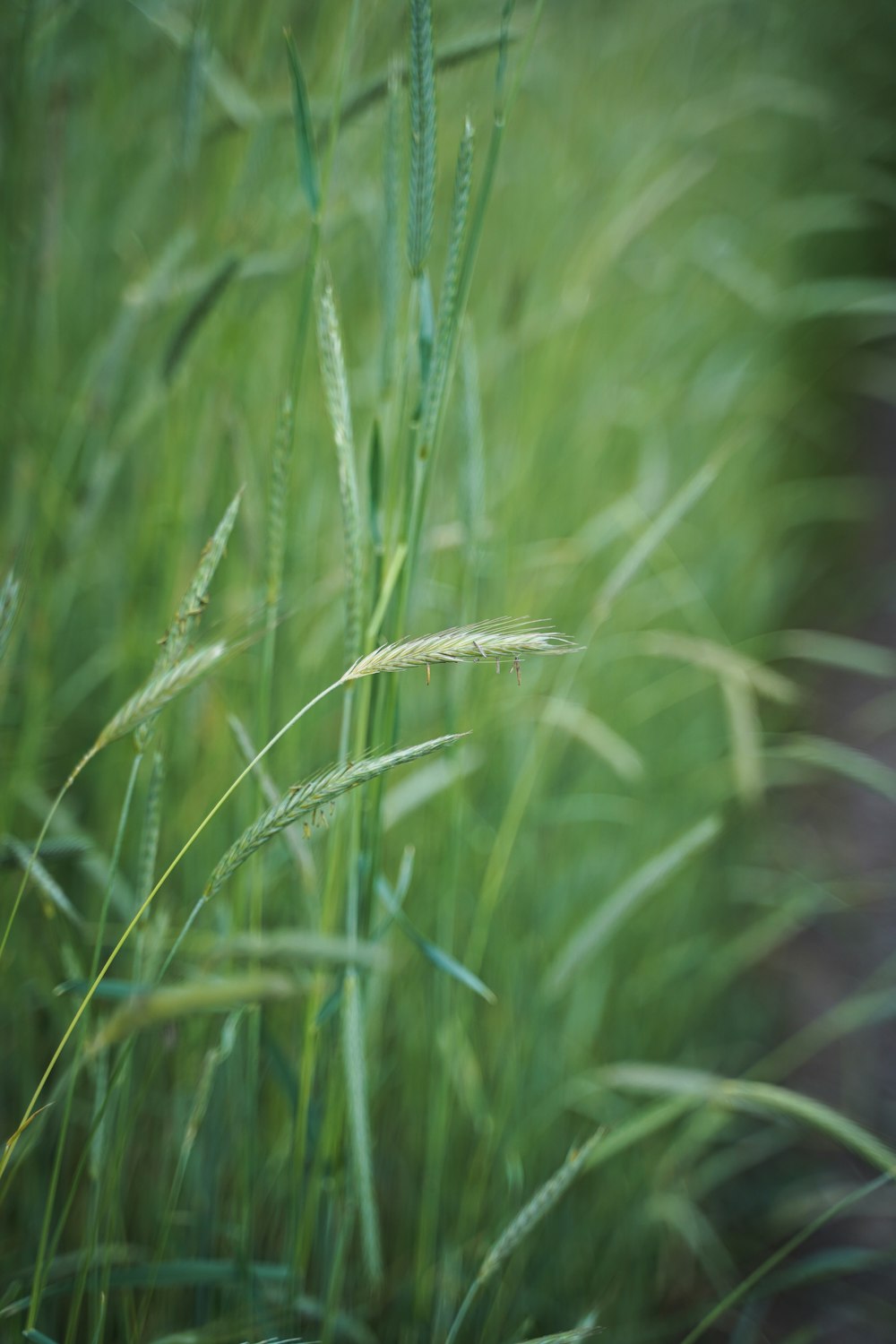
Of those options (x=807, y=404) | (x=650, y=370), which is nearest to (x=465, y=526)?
(x=650, y=370)

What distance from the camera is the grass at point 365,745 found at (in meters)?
0.49

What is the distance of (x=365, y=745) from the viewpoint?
0.52 meters

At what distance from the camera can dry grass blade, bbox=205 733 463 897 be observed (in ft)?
1.18

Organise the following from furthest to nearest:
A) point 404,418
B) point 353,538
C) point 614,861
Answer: point 614,861 → point 404,418 → point 353,538

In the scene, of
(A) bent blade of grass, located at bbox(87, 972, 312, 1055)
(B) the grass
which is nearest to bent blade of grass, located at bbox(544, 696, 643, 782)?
(B) the grass

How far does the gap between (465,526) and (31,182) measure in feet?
1.94

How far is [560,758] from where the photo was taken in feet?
3.54

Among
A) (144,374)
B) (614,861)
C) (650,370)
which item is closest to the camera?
(144,374)

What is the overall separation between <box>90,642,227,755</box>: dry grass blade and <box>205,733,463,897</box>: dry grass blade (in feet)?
0.24

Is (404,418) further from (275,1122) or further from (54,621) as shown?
(275,1122)

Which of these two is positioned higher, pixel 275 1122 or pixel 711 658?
pixel 711 658

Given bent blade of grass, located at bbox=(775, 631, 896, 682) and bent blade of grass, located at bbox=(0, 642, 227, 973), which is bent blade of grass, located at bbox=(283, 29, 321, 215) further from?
bent blade of grass, located at bbox=(775, 631, 896, 682)

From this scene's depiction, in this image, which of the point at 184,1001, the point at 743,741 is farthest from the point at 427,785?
the point at 184,1001

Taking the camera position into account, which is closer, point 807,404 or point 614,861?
point 614,861
